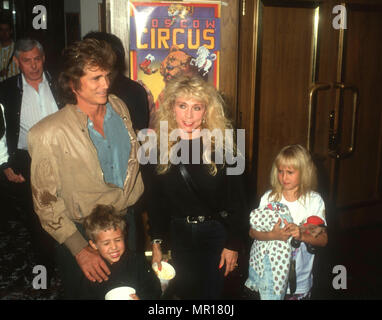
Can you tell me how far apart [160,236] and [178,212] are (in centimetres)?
20

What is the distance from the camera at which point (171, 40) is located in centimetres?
326

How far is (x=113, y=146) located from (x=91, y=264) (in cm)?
61

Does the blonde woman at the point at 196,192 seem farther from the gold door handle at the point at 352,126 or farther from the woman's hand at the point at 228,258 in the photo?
the gold door handle at the point at 352,126

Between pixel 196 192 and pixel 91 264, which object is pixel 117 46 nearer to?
pixel 196 192

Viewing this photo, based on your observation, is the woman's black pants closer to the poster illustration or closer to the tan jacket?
the tan jacket

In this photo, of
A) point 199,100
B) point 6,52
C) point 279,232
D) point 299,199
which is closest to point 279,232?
point 279,232

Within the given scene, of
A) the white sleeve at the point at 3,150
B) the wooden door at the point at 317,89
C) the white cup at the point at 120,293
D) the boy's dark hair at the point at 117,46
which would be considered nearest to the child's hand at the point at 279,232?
the white cup at the point at 120,293

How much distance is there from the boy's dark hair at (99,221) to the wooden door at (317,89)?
6.04 ft

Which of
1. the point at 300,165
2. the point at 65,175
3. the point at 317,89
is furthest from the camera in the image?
the point at 317,89

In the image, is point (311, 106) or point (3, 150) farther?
point (311, 106)

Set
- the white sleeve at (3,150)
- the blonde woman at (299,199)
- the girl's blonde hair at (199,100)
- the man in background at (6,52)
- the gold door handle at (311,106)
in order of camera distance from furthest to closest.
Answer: the man in background at (6,52) → the gold door handle at (311,106) → the white sleeve at (3,150) → the blonde woman at (299,199) → the girl's blonde hair at (199,100)

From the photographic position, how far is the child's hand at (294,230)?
2.15 metres

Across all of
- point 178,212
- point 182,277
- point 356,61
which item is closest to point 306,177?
point 178,212

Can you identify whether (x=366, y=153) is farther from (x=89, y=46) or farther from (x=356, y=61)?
(x=89, y=46)
